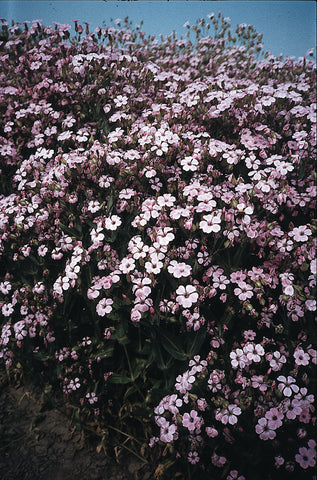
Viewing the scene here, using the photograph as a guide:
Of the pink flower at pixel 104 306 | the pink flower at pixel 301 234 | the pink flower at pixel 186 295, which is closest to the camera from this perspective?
the pink flower at pixel 186 295

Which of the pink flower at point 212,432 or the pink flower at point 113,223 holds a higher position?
the pink flower at point 113,223

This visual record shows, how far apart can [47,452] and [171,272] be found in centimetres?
165

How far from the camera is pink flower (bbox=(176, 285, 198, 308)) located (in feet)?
6.93

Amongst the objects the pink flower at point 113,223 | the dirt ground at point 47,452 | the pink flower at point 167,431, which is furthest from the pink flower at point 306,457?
the pink flower at point 113,223

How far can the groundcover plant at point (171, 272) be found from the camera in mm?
2053

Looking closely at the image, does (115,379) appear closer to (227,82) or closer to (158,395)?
(158,395)

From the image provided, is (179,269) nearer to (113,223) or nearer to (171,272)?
(171,272)

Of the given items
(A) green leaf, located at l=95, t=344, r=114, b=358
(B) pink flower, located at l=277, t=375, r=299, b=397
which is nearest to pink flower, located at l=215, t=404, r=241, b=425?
(B) pink flower, located at l=277, t=375, r=299, b=397

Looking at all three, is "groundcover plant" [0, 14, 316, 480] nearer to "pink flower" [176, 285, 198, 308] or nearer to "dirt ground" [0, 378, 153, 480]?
"pink flower" [176, 285, 198, 308]

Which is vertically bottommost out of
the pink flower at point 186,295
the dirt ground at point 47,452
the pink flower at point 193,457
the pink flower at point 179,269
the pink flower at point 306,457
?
the dirt ground at point 47,452

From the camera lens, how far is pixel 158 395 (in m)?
2.34

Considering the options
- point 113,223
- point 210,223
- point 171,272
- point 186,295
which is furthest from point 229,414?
point 113,223

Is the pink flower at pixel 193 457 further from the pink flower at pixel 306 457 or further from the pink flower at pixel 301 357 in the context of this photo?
the pink flower at pixel 301 357

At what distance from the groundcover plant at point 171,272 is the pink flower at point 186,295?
0.01 meters
